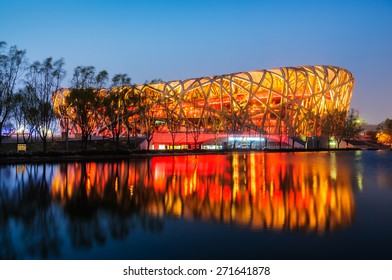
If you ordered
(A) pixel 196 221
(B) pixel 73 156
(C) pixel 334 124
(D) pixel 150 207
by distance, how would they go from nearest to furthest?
(A) pixel 196 221 < (D) pixel 150 207 < (B) pixel 73 156 < (C) pixel 334 124

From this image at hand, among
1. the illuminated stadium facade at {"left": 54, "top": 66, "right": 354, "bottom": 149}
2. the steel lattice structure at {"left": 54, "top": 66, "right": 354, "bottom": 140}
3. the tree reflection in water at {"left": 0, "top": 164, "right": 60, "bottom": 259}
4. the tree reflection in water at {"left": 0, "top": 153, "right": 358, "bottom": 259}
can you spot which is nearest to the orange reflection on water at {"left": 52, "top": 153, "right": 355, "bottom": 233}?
the tree reflection in water at {"left": 0, "top": 153, "right": 358, "bottom": 259}

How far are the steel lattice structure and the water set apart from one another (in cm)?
6147

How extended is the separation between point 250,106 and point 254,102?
5.50 feet

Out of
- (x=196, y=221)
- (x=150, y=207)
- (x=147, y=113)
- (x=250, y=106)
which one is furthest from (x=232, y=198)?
(x=250, y=106)

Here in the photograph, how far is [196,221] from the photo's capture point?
440 inches

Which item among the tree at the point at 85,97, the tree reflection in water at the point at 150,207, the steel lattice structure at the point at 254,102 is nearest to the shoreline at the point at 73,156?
the tree at the point at 85,97

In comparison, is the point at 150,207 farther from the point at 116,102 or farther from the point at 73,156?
the point at 116,102

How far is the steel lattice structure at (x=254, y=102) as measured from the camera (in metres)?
80.4

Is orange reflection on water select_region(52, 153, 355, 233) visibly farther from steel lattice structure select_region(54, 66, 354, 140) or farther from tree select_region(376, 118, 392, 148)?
tree select_region(376, 118, 392, 148)

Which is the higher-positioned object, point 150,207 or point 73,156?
point 73,156

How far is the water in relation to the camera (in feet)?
27.5

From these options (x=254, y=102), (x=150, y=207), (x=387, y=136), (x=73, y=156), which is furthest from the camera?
(x=387, y=136)

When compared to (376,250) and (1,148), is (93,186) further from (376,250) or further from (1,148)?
(1,148)

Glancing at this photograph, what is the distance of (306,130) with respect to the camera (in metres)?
83.2
